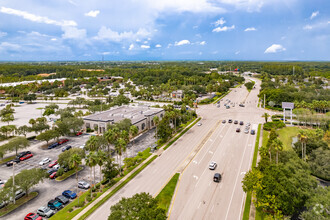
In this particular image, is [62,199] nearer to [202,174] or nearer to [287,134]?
[202,174]

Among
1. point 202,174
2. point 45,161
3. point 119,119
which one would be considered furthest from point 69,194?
point 119,119

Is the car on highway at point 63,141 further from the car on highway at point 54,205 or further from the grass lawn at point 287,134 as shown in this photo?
the grass lawn at point 287,134

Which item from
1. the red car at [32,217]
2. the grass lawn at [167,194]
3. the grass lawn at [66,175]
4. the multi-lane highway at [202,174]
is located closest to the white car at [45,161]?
the grass lawn at [66,175]

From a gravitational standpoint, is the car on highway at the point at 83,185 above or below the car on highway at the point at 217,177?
below

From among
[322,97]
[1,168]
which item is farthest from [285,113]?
[1,168]

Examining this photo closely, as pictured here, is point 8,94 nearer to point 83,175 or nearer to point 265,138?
point 83,175

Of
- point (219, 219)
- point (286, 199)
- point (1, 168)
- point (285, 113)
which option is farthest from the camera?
point (285, 113)
